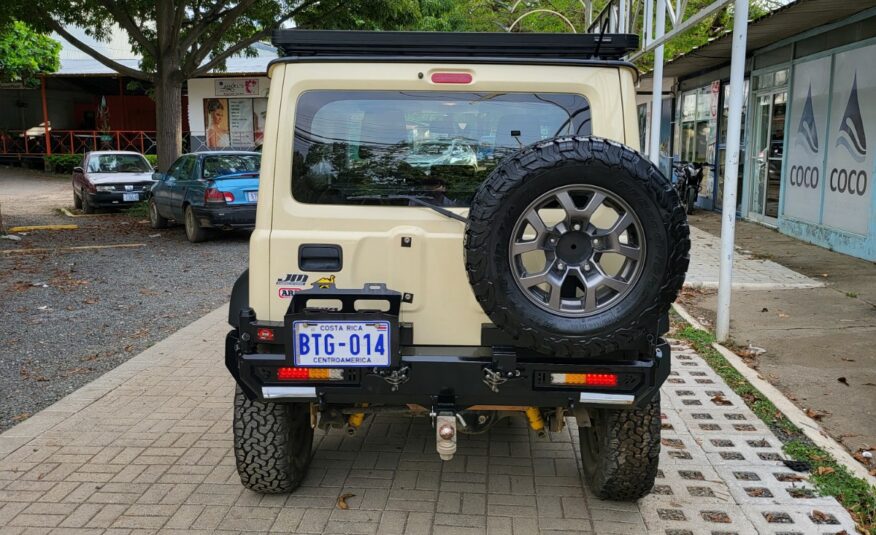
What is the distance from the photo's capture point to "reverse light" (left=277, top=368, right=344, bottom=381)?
3.12 metres

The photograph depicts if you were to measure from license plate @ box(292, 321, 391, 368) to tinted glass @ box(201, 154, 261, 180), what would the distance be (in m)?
10.1

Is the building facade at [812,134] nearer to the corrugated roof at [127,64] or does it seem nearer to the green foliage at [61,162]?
the corrugated roof at [127,64]

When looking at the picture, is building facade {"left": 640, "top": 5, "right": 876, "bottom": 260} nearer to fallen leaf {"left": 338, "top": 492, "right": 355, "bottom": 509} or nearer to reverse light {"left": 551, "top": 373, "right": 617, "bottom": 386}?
reverse light {"left": 551, "top": 373, "right": 617, "bottom": 386}

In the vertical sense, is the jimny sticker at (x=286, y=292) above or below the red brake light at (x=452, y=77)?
below

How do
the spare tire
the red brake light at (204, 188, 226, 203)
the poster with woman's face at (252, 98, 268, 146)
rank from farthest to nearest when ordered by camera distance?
the poster with woman's face at (252, 98, 268, 146) < the red brake light at (204, 188, 226, 203) < the spare tire

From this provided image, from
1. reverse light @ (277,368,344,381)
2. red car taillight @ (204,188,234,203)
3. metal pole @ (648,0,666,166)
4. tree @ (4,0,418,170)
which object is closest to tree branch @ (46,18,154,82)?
tree @ (4,0,418,170)

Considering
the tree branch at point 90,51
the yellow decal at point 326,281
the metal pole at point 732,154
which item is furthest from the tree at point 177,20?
the yellow decal at point 326,281

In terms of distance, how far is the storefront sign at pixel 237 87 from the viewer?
95.1 feet

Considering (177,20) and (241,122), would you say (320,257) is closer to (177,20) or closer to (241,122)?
(177,20)

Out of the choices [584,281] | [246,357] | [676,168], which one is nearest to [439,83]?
[584,281]

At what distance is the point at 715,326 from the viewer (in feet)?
21.9

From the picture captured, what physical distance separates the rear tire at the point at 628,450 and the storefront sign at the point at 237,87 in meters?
27.7

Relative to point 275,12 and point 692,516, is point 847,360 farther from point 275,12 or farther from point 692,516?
point 275,12

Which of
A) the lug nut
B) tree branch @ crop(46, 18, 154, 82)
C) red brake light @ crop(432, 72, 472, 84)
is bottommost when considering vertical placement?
the lug nut
